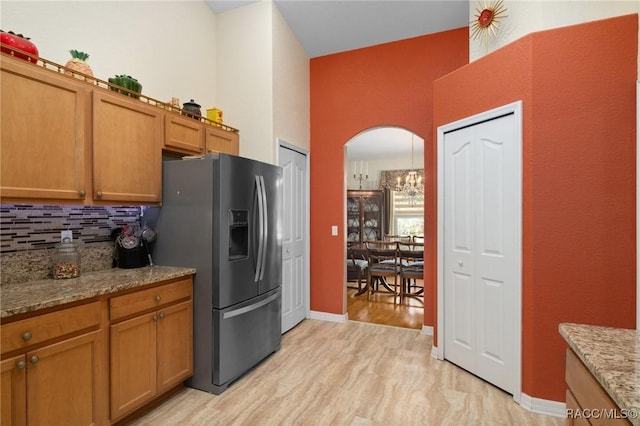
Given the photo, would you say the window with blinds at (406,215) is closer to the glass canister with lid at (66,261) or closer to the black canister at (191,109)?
the black canister at (191,109)

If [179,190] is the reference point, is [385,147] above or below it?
above

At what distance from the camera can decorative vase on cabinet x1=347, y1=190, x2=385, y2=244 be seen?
7.64m

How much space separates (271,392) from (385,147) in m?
5.68

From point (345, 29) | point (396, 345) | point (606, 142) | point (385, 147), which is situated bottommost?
point (396, 345)

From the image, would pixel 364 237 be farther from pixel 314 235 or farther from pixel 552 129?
pixel 552 129

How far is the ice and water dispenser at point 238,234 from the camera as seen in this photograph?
244cm

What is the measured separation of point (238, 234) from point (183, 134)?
0.95 meters

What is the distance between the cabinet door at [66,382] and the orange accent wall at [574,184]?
8.74 ft

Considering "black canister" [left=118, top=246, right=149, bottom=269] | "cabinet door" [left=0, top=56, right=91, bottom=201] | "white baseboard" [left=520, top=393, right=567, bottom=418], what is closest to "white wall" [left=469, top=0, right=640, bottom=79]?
"white baseboard" [left=520, top=393, right=567, bottom=418]

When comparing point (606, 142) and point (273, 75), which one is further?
point (273, 75)

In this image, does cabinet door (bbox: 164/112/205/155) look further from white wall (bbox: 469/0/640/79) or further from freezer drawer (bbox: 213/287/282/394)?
white wall (bbox: 469/0/640/79)

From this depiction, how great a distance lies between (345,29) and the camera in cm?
364

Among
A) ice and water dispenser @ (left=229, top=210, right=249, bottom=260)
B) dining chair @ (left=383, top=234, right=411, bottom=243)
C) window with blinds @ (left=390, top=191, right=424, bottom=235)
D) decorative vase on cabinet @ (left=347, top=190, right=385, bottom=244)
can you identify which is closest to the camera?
ice and water dispenser @ (left=229, top=210, right=249, bottom=260)

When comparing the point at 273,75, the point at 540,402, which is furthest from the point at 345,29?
the point at 540,402
